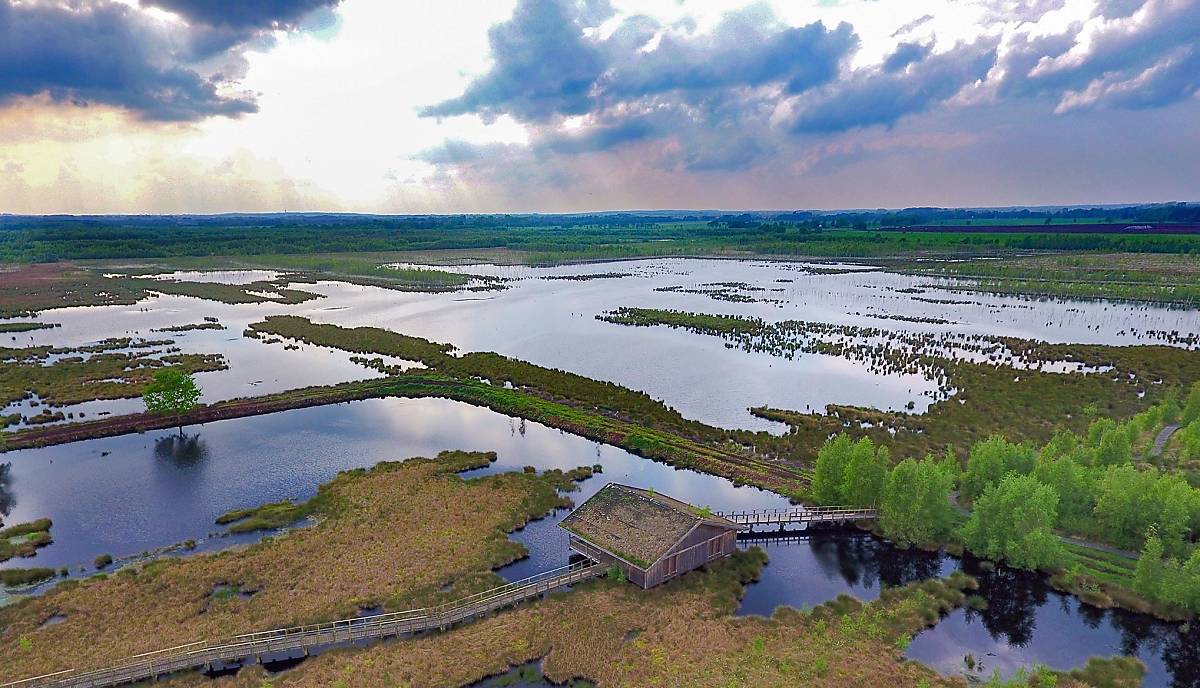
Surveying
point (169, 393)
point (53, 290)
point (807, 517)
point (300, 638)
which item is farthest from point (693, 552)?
point (53, 290)

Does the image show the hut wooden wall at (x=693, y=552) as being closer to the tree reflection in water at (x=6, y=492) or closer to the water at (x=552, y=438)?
the water at (x=552, y=438)

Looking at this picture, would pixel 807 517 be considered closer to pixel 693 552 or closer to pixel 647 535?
pixel 693 552

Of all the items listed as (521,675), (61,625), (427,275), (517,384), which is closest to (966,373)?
(517,384)

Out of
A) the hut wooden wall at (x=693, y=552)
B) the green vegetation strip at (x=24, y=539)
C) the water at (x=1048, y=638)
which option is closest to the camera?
the water at (x=1048, y=638)

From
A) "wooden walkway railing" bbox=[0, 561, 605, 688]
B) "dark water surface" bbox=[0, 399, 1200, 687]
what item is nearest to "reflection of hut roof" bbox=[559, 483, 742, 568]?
"wooden walkway railing" bbox=[0, 561, 605, 688]

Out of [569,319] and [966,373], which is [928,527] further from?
[569,319]

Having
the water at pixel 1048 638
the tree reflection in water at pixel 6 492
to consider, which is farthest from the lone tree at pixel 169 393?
the water at pixel 1048 638

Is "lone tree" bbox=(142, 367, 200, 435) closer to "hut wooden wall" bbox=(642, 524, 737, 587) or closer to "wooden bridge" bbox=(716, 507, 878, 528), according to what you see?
"hut wooden wall" bbox=(642, 524, 737, 587)
